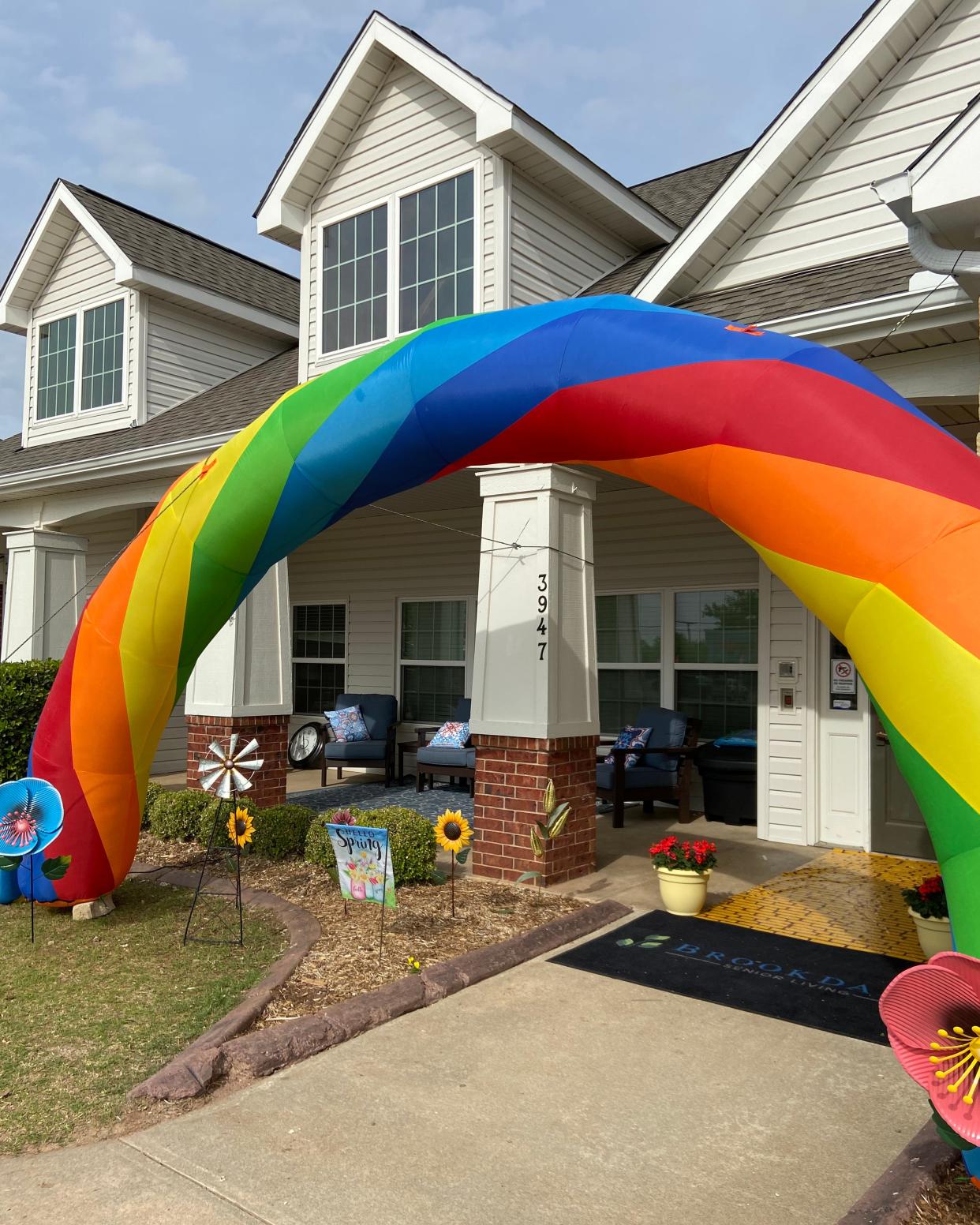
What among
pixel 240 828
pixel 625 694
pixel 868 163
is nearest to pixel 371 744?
pixel 625 694

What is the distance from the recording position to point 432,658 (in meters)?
12.8

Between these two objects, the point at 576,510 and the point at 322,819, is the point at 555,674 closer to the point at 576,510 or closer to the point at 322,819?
the point at 576,510

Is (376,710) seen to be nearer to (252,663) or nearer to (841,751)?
(252,663)

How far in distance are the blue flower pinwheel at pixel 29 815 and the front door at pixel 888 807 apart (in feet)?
20.2

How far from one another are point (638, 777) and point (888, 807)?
7.52 ft

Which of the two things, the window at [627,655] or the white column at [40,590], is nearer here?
the window at [627,655]

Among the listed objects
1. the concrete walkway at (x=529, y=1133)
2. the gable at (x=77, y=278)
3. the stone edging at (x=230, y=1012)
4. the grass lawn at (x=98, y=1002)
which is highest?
the gable at (x=77, y=278)

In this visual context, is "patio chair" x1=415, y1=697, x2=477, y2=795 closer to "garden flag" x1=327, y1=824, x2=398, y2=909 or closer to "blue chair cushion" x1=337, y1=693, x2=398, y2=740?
"blue chair cushion" x1=337, y1=693, x2=398, y2=740

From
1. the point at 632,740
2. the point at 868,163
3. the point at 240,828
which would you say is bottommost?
the point at 240,828

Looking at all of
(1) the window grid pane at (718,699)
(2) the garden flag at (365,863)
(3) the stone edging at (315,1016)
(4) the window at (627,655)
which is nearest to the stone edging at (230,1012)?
(3) the stone edging at (315,1016)

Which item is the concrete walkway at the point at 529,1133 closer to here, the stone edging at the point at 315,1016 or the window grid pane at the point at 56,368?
the stone edging at the point at 315,1016

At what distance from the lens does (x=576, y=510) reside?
7176mm

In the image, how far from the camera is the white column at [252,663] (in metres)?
9.09

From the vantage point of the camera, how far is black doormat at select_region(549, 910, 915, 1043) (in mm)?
4531
